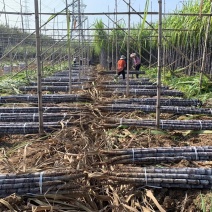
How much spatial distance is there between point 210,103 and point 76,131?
3489 millimetres

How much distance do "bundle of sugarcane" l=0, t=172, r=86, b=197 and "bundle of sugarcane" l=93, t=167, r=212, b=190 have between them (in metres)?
0.32

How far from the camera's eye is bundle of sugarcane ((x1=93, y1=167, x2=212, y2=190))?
291 cm

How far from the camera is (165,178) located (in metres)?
2.97

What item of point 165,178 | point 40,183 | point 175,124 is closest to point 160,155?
point 165,178

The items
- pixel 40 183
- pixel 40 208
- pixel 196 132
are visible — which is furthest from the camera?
pixel 196 132

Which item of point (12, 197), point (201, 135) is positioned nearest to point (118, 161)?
point (12, 197)

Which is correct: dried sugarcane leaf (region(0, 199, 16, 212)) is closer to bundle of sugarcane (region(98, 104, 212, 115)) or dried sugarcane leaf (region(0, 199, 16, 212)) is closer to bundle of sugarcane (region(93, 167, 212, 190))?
bundle of sugarcane (region(93, 167, 212, 190))

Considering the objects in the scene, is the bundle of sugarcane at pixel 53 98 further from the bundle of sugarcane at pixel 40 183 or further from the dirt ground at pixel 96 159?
the bundle of sugarcane at pixel 40 183

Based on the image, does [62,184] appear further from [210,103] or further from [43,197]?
[210,103]

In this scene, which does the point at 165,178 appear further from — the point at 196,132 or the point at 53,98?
the point at 53,98

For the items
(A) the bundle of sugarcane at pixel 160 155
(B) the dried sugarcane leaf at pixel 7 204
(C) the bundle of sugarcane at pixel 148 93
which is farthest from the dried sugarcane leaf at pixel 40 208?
(C) the bundle of sugarcane at pixel 148 93

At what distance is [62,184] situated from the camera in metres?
2.89

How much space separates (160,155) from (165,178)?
23.0 inches

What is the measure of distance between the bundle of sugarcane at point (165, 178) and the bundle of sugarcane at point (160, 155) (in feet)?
1.26
